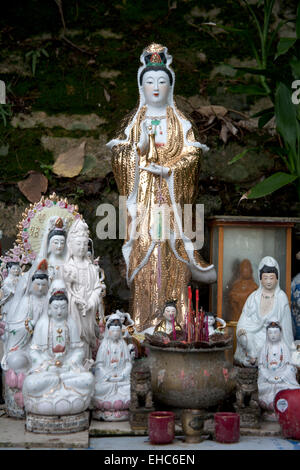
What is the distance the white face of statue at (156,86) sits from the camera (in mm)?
6785

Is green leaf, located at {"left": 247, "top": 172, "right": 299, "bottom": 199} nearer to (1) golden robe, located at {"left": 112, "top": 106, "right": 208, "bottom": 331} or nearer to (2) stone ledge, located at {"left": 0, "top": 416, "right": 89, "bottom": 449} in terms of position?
(1) golden robe, located at {"left": 112, "top": 106, "right": 208, "bottom": 331}

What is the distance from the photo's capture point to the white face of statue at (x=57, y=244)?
5.64 metres

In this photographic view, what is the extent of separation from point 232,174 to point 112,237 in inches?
58.2

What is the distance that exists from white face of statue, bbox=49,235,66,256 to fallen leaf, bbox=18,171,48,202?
2455 mm

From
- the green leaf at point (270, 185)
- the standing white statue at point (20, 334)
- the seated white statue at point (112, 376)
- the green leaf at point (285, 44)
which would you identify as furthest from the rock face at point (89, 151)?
the seated white statue at point (112, 376)

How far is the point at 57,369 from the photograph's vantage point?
4918 millimetres

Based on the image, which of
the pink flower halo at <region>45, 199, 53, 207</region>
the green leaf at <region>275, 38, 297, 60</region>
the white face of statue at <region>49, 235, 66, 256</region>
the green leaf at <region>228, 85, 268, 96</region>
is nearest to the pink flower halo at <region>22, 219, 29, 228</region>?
the pink flower halo at <region>45, 199, 53, 207</region>

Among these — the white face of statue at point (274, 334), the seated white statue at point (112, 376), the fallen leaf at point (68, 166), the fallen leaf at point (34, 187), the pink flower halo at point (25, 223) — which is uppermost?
the fallen leaf at point (68, 166)

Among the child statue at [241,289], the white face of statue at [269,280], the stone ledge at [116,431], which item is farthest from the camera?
the child statue at [241,289]

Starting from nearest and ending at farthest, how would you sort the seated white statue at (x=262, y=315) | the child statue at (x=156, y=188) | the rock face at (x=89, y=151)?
the seated white statue at (x=262, y=315)
the child statue at (x=156, y=188)
the rock face at (x=89, y=151)

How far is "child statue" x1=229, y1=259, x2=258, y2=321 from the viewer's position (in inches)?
271

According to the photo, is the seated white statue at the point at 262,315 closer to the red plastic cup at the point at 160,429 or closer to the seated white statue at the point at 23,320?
the red plastic cup at the point at 160,429

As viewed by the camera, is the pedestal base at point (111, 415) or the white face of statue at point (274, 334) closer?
the pedestal base at point (111, 415)

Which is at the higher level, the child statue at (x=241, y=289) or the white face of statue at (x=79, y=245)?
the white face of statue at (x=79, y=245)
